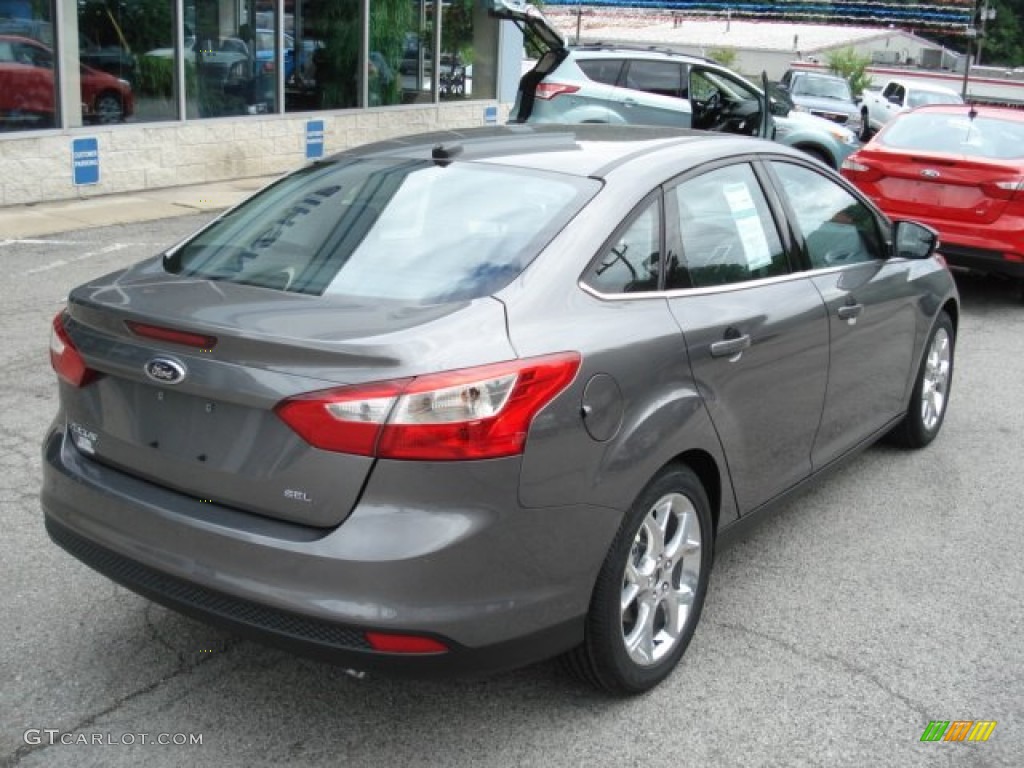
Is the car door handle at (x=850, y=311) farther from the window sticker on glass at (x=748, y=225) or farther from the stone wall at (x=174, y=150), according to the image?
the stone wall at (x=174, y=150)

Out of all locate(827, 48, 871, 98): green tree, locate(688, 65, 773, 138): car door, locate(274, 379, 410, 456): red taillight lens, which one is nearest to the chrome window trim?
locate(274, 379, 410, 456): red taillight lens

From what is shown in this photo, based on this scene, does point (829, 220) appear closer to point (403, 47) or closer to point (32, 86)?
point (32, 86)

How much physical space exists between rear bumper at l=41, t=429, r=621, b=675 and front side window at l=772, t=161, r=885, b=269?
1910 millimetres

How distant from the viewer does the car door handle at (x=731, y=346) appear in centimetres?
374

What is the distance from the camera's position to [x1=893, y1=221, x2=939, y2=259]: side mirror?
209 inches

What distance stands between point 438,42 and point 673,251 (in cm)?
1501

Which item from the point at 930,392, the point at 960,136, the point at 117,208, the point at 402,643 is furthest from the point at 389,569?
the point at 117,208

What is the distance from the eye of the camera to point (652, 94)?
1427 centimetres

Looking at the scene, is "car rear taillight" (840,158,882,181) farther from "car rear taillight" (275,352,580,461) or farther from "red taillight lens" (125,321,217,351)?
"red taillight lens" (125,321,217,351)

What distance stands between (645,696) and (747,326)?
1.23 m

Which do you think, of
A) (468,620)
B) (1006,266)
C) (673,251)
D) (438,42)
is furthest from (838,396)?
(438,42)

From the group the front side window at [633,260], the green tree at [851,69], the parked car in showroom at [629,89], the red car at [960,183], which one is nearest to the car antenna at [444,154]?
the front side window at [633,260]

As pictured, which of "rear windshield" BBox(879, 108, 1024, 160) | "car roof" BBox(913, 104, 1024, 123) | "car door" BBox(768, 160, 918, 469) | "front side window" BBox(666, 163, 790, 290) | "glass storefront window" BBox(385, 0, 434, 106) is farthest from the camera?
"glass storefront window" BBox(385, 0, 434, 106)

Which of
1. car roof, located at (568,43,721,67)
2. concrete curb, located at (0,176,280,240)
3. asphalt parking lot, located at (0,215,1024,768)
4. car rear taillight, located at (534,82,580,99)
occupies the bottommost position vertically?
asphalt parking lot, located at (0,215,1024,768)
